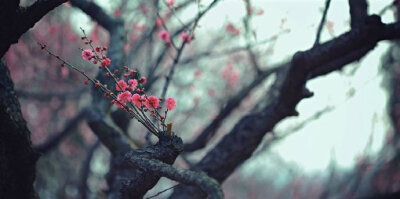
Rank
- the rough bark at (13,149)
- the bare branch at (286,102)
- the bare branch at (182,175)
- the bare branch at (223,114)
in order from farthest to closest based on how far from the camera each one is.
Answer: the bare branch at (223,114) → the bare branch at (286,102) → the rough bark at (13,149) → the bare branch at (182,175)

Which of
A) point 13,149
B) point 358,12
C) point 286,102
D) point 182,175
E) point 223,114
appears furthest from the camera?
point 223,114

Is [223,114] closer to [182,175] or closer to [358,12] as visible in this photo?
[358,12]

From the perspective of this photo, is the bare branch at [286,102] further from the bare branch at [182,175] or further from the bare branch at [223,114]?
the bare branch at [182,175]

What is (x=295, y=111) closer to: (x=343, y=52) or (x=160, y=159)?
(x=343, y=52)

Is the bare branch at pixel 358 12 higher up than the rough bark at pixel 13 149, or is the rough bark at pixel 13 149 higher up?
the bare branch at pixel 358 12

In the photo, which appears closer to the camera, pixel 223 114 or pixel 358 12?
pixel 358 12

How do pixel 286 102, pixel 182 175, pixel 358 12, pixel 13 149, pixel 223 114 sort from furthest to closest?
pixel 223 114 → pixel 286 102 → pixel 358 12 → pixel 13 149 → pixel 182 175

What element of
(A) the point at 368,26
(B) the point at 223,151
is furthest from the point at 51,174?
(A) the point at 368,26

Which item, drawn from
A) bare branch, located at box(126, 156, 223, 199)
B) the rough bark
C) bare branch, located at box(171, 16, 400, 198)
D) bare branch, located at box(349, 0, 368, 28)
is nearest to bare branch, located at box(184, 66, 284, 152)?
bare branch, located at box(171, 16, 400, 198)

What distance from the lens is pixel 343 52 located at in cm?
442

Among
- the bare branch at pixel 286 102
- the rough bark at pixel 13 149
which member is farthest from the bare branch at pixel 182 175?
the bare branch at pixel 286 102

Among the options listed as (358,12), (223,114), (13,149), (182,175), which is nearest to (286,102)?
(358,12)

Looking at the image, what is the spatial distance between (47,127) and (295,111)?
13104mm

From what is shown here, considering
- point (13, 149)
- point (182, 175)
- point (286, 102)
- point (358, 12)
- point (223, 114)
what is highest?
point (223, 114)
